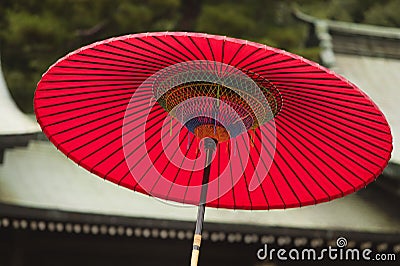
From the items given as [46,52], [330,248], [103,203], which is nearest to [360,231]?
[330,248]

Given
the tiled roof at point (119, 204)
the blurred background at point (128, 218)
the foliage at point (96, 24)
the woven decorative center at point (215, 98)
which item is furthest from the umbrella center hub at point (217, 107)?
the foliage at point (96, 24)

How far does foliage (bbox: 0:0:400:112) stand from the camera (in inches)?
265

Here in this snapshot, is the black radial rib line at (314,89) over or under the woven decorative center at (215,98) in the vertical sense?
over

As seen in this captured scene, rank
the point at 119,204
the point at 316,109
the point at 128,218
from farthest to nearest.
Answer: the point at 119,204 → the point at 128,218 → the point at 316,109

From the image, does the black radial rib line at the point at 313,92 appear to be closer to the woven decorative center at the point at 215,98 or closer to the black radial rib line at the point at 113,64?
the woven decorative center at the point at 215,98

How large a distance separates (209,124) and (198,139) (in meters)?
0.10

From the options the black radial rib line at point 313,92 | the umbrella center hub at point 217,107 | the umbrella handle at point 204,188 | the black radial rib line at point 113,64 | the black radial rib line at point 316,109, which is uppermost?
the black radial rib line at point 113,64

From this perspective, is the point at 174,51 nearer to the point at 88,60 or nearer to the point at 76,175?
the point at 88,60

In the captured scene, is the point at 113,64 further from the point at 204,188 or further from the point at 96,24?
the point at 96,24

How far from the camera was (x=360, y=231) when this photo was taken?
4.55m

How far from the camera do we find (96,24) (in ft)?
26.6

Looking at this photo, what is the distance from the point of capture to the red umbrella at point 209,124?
162 centimetres

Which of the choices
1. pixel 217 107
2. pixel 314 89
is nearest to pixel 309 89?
pixel 314 89

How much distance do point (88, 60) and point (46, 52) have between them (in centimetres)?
613
